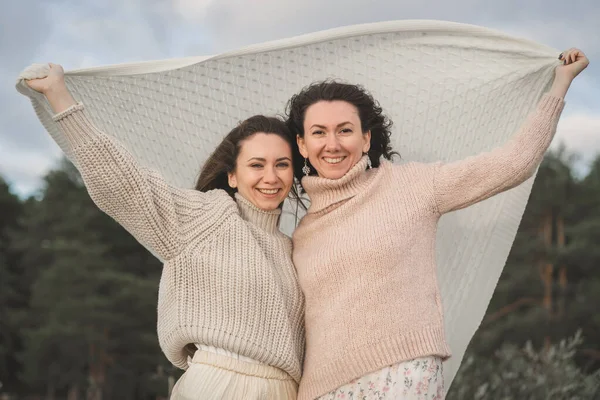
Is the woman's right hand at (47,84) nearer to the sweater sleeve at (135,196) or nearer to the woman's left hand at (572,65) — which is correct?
the sweater sleeve at (135,196)

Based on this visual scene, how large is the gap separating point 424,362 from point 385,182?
74 cm

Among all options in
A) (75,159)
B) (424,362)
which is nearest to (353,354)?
(424,362)

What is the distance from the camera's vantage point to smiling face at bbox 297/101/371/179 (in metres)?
3.17

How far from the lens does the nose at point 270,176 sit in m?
3.22

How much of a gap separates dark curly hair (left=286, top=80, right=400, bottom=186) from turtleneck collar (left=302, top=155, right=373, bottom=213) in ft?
0.46

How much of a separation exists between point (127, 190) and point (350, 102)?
102 centimetres

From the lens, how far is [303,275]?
312 centimetres

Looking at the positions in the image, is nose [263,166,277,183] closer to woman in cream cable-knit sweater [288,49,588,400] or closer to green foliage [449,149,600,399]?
woman in cream cable-knit sweater [288,49,588,400]

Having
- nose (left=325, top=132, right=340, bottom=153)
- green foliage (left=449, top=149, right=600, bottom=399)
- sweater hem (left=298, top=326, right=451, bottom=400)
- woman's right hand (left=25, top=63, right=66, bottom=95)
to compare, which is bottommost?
sweater hem (left=298, top=326, right=451, bottom=400)

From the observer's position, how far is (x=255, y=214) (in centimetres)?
326

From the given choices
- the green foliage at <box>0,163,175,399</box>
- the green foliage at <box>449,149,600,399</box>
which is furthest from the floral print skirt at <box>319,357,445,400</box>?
the green foliage at <box>0,163,175,399</box>

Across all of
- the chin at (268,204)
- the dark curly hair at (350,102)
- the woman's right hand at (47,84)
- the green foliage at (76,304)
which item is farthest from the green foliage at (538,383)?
the green foliage at (76,304)

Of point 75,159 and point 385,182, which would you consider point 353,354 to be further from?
point 75,159

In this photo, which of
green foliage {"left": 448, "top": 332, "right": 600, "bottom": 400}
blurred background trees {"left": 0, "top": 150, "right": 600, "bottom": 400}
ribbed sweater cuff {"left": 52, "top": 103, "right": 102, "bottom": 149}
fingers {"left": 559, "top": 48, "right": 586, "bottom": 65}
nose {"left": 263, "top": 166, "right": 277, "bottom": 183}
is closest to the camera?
ribbed sweater cuff {"left": 52, "top": 103, "right": 102, "bottom": 149}
